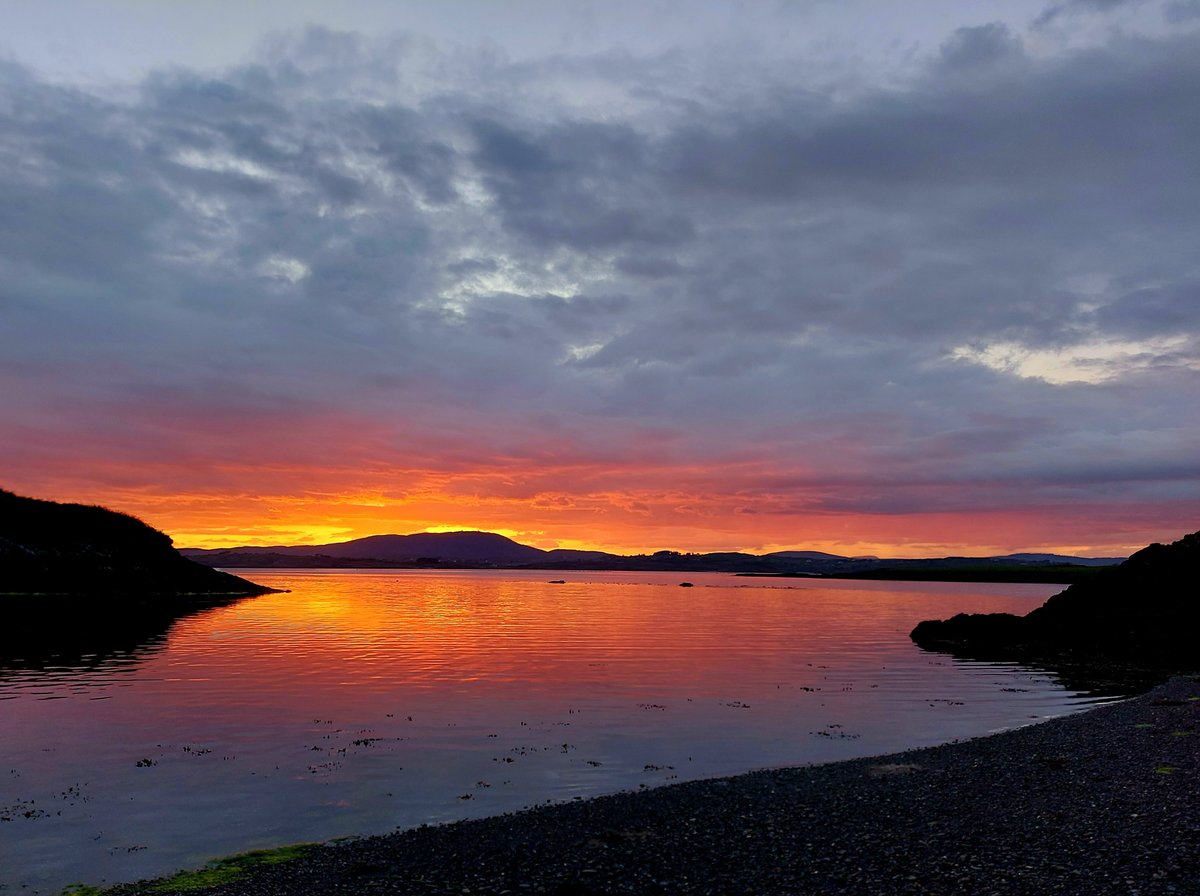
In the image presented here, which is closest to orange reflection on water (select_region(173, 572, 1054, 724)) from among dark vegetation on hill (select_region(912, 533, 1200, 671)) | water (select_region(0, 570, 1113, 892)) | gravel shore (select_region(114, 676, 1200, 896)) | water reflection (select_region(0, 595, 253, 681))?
water (select_region(0, 570, 1113, 892))

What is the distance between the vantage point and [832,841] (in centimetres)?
1788

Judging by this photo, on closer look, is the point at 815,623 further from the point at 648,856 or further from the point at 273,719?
the point at 648,856

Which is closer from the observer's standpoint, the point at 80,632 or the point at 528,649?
the point at 528,649

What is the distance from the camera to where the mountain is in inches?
A: 4621

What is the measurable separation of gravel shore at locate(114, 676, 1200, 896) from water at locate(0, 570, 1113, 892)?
3.66m

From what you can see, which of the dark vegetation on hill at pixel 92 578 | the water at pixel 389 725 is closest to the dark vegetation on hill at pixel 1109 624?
the water at pixel 389 725

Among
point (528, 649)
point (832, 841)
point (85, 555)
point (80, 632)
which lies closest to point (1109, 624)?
point (528, 649)

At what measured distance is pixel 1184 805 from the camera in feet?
63.0

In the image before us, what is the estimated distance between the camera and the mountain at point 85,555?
117 meters

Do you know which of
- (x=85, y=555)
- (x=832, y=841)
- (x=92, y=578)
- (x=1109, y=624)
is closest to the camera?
(x=832, y=841)

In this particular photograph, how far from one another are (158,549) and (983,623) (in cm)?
13658

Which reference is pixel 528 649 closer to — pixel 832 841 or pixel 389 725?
pixel 389 725

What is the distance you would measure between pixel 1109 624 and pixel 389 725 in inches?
2628

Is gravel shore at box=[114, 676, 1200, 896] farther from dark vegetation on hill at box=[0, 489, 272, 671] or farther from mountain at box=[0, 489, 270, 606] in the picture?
mountain at box=[0, 489, 270, 606]
